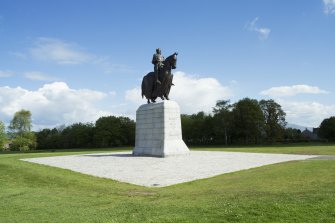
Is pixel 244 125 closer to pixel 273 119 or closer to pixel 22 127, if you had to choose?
pixel 273 119

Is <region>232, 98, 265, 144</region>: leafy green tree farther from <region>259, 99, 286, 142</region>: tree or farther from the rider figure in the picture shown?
the rider figure

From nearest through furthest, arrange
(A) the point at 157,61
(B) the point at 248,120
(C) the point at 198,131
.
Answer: (A) the point at 157,61
(B) the point at 248,120
(C) the point at 198,131

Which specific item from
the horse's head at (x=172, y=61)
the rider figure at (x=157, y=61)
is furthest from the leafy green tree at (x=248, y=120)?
the horse's head at (x=172, y=61)

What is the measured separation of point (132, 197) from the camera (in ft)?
43.4

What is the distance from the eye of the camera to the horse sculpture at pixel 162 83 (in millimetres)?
31234

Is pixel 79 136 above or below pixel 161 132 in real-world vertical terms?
above

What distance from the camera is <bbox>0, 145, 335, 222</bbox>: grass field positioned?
925 cm

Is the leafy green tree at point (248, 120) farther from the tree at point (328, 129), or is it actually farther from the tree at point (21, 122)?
the tree at point (21, 122)

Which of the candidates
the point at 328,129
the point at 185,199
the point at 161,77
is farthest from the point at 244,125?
the point at 185,199

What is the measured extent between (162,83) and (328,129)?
6815 centimetres

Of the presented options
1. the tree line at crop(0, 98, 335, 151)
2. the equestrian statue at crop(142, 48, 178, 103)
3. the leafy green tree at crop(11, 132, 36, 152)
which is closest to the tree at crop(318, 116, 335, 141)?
the tree line at crop(0, 98, 335, 151)

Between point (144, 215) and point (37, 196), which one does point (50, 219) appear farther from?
point (37, 196)

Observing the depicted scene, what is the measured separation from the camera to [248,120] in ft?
252

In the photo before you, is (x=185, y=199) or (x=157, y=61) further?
(x=157, y=61)
